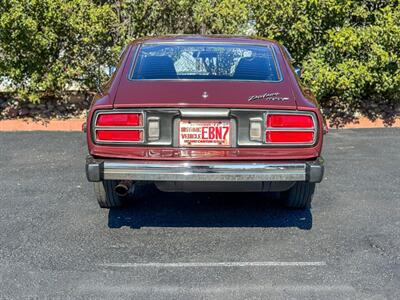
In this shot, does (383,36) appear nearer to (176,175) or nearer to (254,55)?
(254,55)

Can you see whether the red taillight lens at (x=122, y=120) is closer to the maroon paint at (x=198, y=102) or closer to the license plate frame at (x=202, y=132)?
the maroon paint at (x=198, y=102)

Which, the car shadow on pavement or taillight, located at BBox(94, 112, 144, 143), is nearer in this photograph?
taillight, located at BBox(94, 112, 144, 143)

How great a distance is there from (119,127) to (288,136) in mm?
1201

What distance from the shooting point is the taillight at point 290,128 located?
3383 mm

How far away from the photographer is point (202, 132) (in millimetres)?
3338

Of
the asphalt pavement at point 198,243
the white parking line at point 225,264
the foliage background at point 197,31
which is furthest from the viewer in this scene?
the foliage background at point 197,31

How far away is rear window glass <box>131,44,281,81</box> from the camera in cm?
→ 389

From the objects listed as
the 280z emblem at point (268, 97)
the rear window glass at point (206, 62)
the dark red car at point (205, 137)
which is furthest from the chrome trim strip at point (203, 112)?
the rear window glass at point (206, 62)

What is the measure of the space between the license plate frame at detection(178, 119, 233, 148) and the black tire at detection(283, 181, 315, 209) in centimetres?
112

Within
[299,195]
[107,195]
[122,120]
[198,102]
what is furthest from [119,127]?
[299,195]

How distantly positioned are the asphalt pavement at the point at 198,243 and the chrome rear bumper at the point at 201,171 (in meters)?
0.58

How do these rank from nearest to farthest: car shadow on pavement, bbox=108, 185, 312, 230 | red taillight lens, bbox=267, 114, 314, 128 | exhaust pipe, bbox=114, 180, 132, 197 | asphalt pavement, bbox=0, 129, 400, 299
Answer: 1. asphalt pavement, bbox=0, 129, 400, 299
2. red taillight lens, bbox=267, 114, 314, 128
3. exhaust pipe, bbox=114, 180, 132, 197
4. car shadow on pavement, bbox=108, 185, 312, 230

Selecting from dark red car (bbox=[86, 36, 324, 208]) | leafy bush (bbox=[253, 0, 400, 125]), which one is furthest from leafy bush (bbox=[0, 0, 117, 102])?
dark red car (bbox=[86, 36, 324, 208])

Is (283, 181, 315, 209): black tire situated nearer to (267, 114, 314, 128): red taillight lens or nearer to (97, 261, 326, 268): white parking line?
(267, 114, 314, 128): red taillight lens
